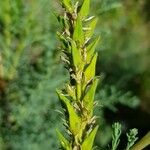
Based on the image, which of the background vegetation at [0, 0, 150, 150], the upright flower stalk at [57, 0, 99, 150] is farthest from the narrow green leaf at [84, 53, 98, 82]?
the background vegetation at [0, 0, 150, 150]

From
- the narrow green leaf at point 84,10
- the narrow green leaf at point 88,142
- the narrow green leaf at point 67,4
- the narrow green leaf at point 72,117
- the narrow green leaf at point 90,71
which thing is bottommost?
the narrow green leaf at point 88,142

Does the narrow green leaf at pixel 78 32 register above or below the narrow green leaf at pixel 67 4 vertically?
below

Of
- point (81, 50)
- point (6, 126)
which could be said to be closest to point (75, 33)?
point (81, 50)

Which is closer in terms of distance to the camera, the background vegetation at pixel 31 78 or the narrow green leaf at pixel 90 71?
the narrow green leaf at pixel 90 71

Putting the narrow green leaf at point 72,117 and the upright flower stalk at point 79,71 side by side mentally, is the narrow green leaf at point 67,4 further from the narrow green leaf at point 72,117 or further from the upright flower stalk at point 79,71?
the narrow green leaf at point 72,117

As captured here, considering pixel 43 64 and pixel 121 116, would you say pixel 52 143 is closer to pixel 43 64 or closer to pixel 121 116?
pixel 43 64

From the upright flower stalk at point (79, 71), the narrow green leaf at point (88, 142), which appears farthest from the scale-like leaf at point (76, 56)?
the narrow green leaf at point (88, 142)

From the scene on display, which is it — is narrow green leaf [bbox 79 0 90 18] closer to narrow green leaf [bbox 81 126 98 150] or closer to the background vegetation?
narrow green leaf [bbox 81 126 98 150]
